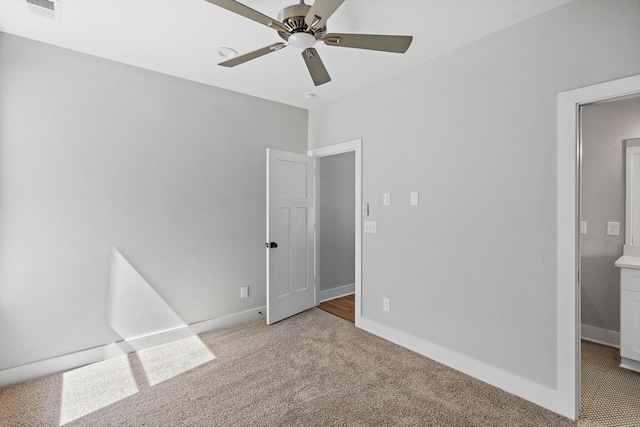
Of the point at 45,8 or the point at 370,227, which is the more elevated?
the point at 45,8

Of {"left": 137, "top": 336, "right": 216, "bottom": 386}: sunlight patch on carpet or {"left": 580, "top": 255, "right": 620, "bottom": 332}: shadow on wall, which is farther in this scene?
{"left": 580, "top": 255, "right": 620, "bottom": 332}: shadow on wall

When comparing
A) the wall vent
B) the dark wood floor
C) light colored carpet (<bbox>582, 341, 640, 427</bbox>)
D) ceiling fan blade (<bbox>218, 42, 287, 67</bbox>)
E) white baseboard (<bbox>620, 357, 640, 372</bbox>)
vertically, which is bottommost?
light colored carpet (<bbox>582, 341, 640, 427</bbox>)

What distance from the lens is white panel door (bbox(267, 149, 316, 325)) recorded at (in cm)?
334

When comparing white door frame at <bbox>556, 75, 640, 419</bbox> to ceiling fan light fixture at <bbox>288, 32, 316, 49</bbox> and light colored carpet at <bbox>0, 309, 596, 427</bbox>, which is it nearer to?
light colored carpet at <bbox>0, 309, 596, 427</bbox>

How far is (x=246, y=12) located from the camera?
1454 mm

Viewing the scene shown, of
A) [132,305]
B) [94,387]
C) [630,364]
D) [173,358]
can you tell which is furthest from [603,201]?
[94,387]

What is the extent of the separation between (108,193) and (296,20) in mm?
2177

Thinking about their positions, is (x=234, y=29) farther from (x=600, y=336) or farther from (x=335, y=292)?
(x=600, y=336)

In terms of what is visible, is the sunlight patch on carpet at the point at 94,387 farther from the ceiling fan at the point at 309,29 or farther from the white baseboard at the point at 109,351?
the ceiling fan at the point at 309,29

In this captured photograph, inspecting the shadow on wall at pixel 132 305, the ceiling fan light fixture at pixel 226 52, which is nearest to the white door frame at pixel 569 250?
the ceiling fan light fixture at pixel 226 52

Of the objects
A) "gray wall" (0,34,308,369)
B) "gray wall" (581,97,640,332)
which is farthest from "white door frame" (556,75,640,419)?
"gray wall" (0,34,308,369)

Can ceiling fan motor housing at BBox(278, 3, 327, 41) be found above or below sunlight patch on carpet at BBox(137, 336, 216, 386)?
above

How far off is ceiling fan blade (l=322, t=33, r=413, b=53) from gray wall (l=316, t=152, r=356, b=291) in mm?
2353

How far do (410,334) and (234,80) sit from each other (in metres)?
3.00
